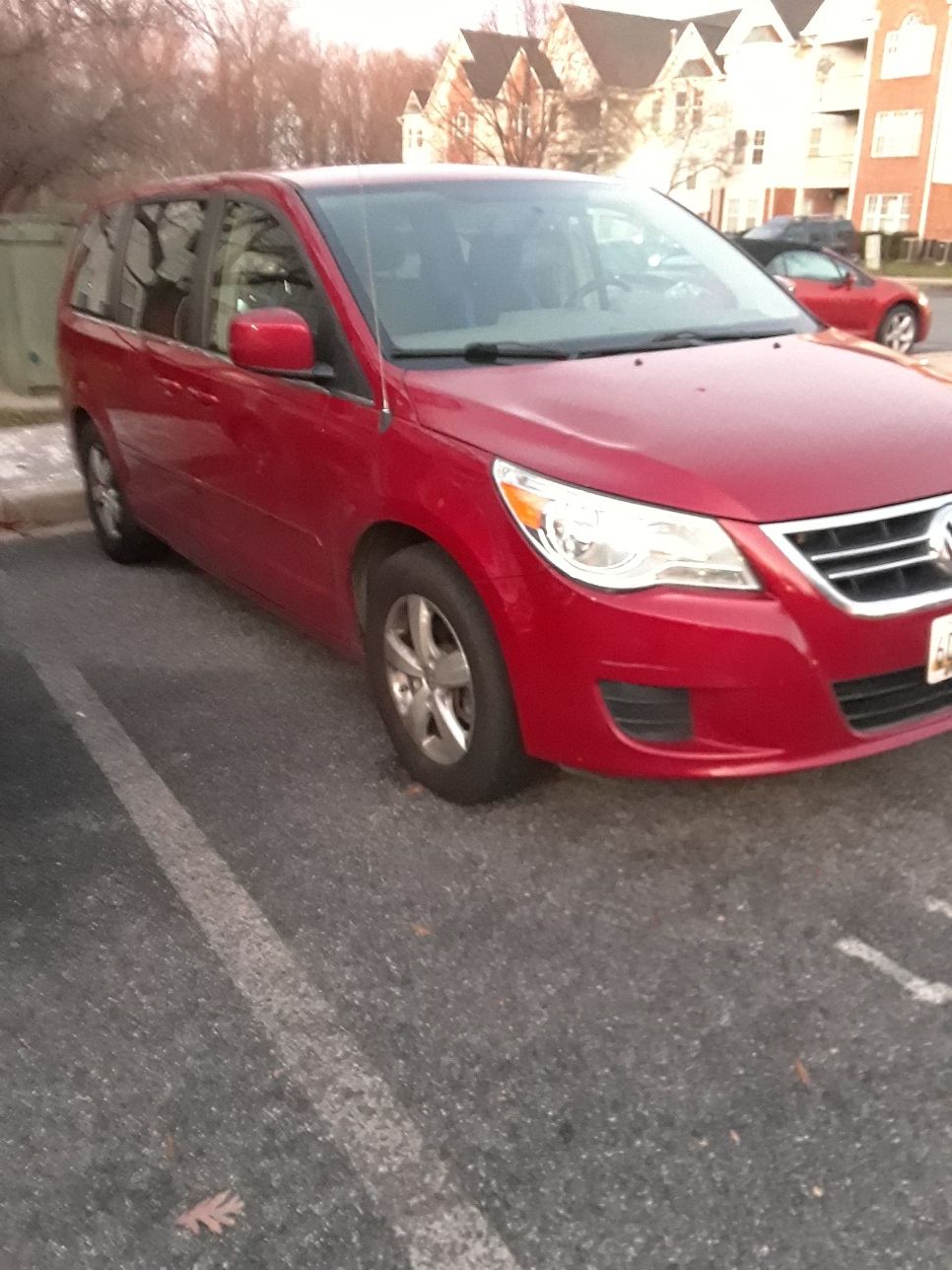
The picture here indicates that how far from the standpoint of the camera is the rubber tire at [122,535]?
593 centimetres

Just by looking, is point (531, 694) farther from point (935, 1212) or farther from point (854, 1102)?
point (935, 1212)

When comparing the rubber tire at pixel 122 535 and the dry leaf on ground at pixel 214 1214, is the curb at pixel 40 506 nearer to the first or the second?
the rubber tire at pixel 122 535

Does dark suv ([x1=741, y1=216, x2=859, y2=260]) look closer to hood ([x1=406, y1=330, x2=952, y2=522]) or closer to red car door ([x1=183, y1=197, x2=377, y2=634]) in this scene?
red car door ([x1=183, y1=197, x2=377, y2=634])

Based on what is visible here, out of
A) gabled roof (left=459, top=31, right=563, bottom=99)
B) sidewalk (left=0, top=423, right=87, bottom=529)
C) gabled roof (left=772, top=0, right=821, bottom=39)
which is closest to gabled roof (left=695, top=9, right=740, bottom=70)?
gabled roof (left=772, top=0, right=821, bottom=39)

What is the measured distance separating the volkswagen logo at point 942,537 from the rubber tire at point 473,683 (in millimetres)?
1103

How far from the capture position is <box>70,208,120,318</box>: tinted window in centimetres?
574

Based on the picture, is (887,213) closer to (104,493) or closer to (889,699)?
(104,493)

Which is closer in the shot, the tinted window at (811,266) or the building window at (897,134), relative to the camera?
the tinted window at (811,266)

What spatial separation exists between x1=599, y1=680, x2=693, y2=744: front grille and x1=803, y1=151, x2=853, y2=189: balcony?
49851 mm

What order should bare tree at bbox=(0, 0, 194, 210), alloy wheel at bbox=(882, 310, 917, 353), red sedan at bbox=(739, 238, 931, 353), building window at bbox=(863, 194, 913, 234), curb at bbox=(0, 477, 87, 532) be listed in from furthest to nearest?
building window at bbox=(863, 194, 913, 234), alloy wheel at bbox=(882, 310, 917, 353), red sedan at bbox=(739, 238, 931, 353), bare tree at bbox=(0, 0, 194, 210), curb at bbox=(0, 477, 87, 532)

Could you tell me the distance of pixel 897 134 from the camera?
4466 centimetres

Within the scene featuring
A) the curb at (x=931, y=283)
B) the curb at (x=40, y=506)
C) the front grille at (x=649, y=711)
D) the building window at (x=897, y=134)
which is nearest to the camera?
the front grille at (x=649, y=711)

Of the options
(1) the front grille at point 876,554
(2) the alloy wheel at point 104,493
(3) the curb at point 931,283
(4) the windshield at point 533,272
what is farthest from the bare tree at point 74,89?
(3) the curb at point 931,283

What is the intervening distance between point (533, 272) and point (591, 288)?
204 millimetres
